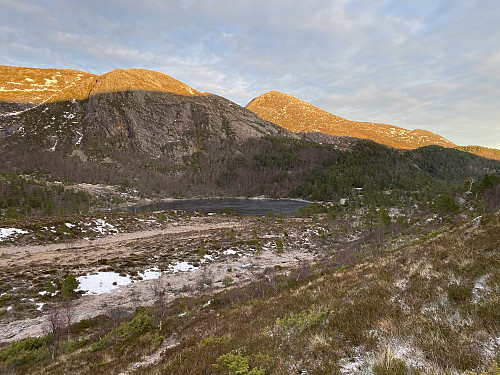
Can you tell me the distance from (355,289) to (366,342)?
12.8 ft

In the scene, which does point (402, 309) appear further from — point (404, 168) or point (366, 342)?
point (404, 168)

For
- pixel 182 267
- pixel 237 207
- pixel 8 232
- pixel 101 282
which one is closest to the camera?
pixel 101 282

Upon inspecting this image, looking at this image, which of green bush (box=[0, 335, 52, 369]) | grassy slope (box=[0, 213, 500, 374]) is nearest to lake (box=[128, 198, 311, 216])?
green bush (box=[0, 335, 52, 369])

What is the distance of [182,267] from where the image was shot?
33000 mm

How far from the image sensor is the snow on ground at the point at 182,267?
106 feet

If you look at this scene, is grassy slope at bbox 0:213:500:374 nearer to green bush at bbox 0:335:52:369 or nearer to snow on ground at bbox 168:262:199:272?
green bush at bbox 0:335:52:369

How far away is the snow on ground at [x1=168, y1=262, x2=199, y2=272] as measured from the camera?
32197 mm

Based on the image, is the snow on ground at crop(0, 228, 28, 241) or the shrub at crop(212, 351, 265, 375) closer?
the shrub at crop(212, 351, 265, 375)

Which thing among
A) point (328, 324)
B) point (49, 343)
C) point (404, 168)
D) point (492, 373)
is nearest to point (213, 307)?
point (49, 343)

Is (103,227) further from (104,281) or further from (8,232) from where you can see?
(104,281)

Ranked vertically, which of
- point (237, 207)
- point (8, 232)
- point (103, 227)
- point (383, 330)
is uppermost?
point (383, 330)

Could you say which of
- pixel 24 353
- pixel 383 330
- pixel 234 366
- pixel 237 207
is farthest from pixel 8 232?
pixel 237 207

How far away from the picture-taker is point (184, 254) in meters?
38.5

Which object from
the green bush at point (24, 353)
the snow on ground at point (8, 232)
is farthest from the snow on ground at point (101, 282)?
the snow on ground at point (8, 232)
